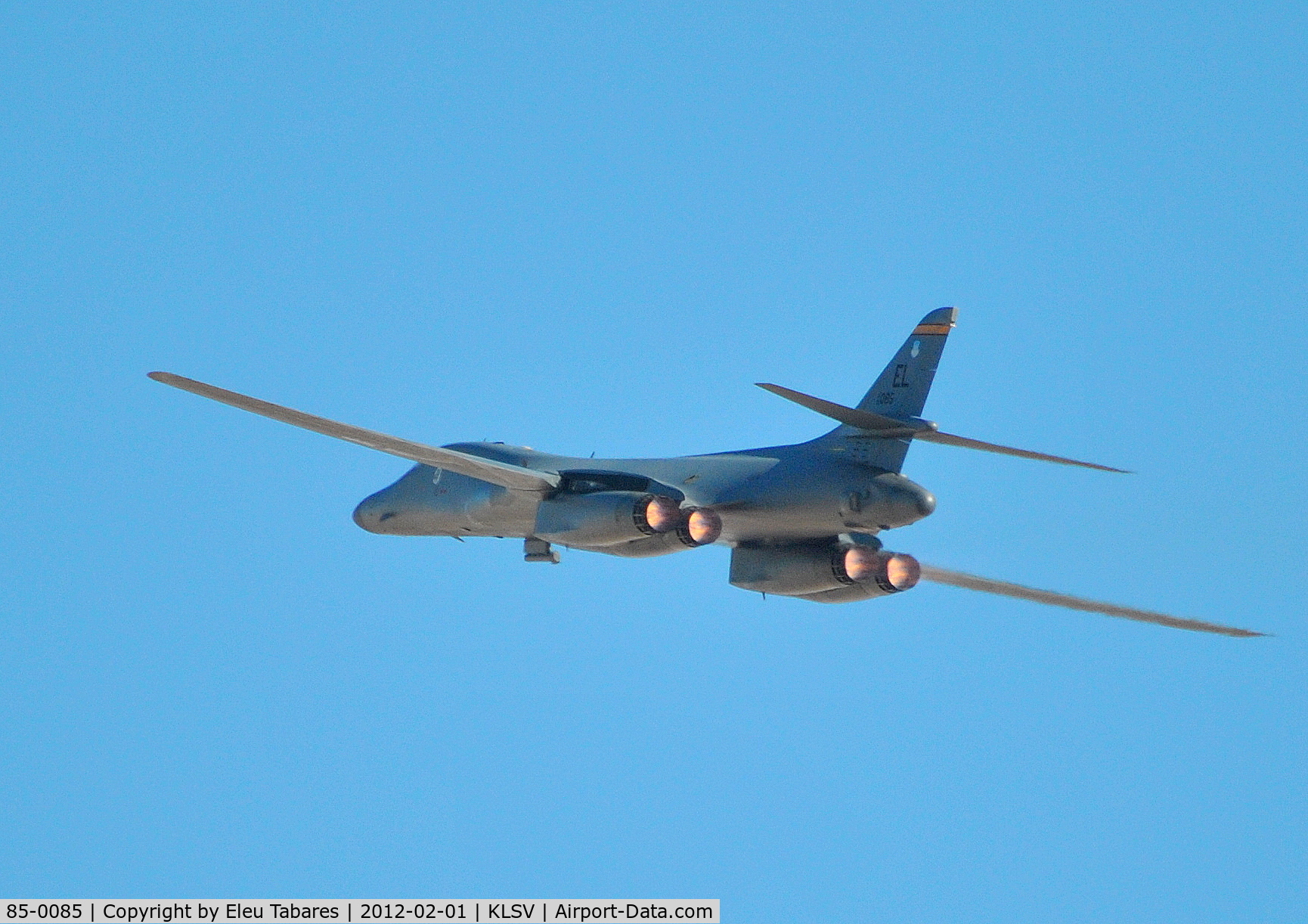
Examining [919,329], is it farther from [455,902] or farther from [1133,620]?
[455,902]

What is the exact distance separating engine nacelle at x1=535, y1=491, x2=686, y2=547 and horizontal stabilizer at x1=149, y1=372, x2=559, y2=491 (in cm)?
75

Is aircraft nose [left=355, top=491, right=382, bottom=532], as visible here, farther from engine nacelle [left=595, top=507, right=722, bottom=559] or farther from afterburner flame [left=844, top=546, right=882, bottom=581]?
afterburner flame [left=844, top=546, right=882, bottom=581]

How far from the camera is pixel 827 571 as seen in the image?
1255 inches

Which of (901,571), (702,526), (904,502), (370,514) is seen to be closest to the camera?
(904,502)

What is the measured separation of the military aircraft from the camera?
29.0 meters

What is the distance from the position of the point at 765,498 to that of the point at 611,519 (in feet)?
8.46

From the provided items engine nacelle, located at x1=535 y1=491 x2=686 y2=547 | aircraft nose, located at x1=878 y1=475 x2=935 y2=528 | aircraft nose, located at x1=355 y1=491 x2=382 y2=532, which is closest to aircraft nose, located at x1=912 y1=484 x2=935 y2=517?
aircraft nose, located at x1=878 y1=475 x2=935 y2=528

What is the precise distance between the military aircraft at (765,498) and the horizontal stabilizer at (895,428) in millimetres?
23

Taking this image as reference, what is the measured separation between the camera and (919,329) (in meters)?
29.8

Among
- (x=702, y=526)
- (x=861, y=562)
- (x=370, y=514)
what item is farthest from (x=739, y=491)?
(x=370, y=514)

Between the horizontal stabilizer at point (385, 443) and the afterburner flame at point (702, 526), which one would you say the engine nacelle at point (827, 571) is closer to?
the afterburner flame at point (702, 526)

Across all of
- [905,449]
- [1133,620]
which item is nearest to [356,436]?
[905,449]

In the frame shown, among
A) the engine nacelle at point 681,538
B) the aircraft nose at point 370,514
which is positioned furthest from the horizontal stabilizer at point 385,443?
the aircraft nose at point 370,514

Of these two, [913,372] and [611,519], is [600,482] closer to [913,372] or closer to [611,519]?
[611,519]
